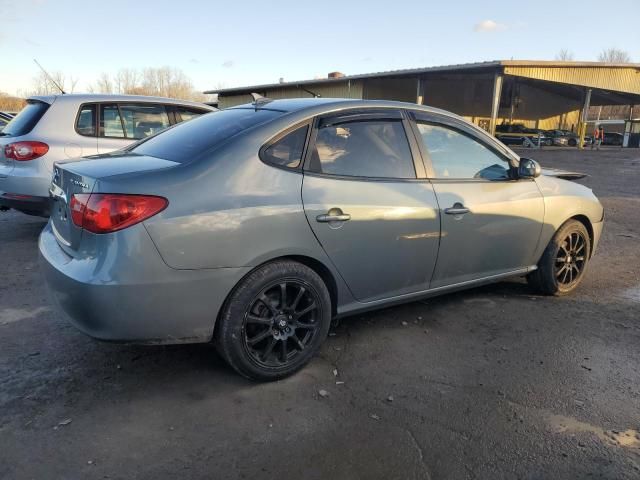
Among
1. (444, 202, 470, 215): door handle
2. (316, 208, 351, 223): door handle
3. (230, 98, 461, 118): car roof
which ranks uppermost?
(230, 98, 461, 118): car roof

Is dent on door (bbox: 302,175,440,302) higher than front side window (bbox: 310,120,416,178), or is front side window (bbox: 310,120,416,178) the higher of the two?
front side window (bbox: 310,120,416,178)

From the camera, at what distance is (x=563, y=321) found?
4078mm

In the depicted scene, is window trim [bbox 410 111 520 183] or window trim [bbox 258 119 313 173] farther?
window trim [bbox 410 111 520 183]

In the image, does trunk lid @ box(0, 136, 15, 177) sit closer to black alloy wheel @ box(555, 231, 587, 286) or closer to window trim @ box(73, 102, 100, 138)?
window trim @ box(73, 102, 100, 138)

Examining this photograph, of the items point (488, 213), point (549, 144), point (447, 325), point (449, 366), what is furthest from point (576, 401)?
point (549, 144)

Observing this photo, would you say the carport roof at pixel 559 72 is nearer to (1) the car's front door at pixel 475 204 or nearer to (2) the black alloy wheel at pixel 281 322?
(1) the car's front door at pixel 475 204

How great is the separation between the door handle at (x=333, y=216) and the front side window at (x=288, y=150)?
0.34 metres

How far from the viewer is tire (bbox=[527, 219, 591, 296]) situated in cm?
448

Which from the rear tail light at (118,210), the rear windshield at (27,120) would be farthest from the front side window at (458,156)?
the rear windshield at (27,120)

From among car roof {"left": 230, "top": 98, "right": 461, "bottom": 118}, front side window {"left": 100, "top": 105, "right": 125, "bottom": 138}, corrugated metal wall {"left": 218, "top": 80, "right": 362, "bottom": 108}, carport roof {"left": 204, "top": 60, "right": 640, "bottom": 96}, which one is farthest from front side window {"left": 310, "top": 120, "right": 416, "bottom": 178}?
corrugated metal wall {"left": 218, "top": 80, "right": 362, "bottom": 108}

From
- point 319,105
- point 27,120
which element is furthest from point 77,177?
point 27,120

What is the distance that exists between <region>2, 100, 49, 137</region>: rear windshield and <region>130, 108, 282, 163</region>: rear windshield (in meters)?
3.04

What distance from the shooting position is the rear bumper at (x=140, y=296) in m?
2.58

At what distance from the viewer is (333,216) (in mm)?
3127
